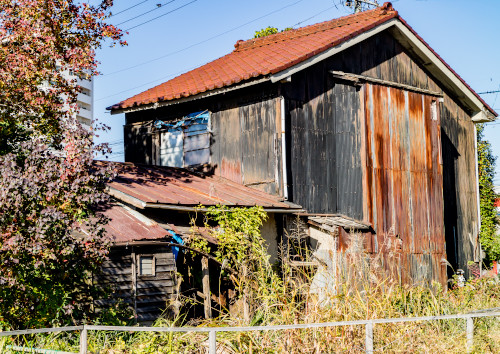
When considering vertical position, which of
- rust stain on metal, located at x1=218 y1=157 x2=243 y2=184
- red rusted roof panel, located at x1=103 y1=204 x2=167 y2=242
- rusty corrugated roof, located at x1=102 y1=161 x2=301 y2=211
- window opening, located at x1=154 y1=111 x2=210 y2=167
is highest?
window opening, located at x1=154 y1=111 x2=210 y2=167

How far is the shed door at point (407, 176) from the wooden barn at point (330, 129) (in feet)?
0.10

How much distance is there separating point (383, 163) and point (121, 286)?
770cm

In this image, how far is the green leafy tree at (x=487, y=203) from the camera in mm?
21359

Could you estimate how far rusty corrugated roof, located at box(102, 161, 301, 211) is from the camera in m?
12.4

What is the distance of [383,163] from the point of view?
16.0 meters

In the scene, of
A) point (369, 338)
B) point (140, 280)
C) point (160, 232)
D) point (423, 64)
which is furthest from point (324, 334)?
point (423, 64)

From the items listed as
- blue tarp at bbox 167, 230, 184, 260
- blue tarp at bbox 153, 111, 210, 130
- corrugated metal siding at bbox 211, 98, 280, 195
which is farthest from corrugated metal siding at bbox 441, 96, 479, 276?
blue tarp at bbox 167, 230, 184, 260

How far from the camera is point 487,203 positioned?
2373cm

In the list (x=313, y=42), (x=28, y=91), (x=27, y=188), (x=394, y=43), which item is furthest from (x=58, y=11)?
(x=394, y=43)

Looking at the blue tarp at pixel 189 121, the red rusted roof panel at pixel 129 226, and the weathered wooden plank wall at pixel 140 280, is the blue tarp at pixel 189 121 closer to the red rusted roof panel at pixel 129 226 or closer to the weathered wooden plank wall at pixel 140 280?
the red rusted roof panel at pixel 129 226

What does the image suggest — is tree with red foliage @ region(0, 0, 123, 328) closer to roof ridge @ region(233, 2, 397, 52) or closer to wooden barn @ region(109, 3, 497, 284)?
wooden barn @ region(109, 3, 497, 284)

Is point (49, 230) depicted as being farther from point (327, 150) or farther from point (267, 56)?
point (267, 56)

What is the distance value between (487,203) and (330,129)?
34.6 feet

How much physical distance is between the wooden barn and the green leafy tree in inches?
205
